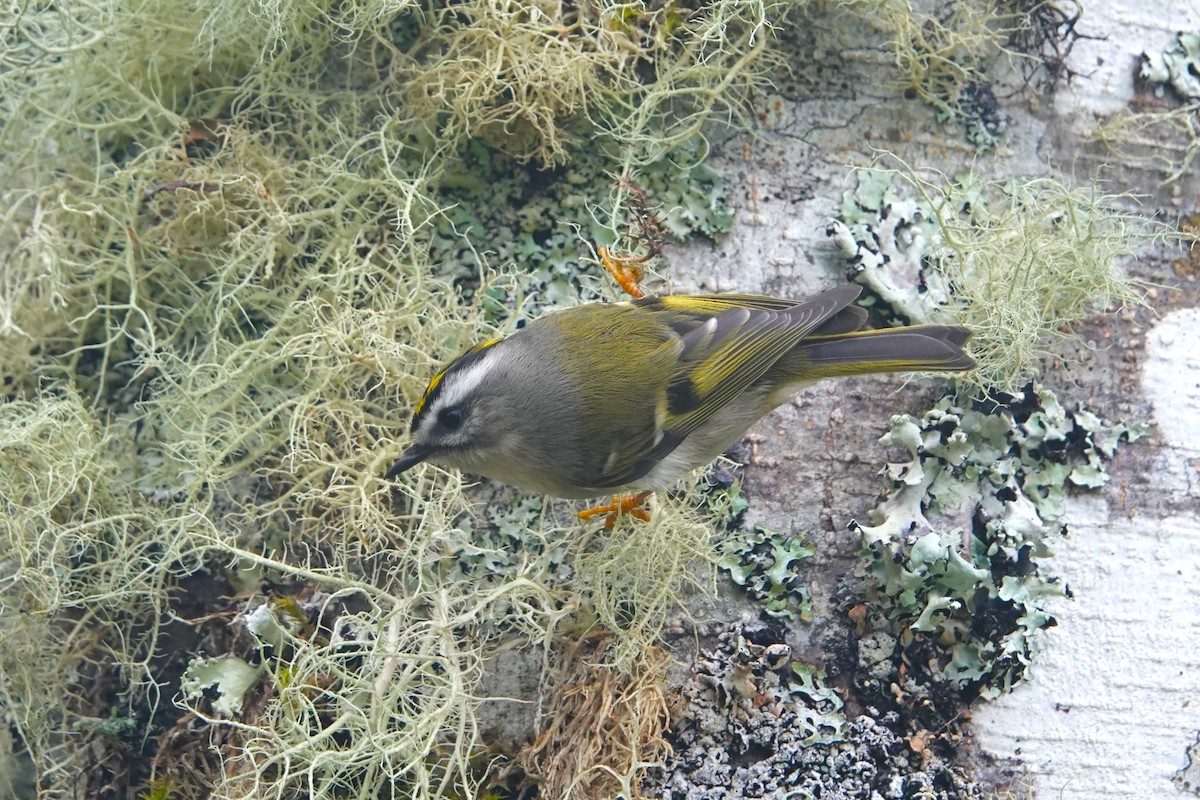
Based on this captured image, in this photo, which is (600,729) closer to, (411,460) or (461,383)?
(411,460)

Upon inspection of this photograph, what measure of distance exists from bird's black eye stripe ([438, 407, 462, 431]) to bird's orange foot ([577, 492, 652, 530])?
0.36m

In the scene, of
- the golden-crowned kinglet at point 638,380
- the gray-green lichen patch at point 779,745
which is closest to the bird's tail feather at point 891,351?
the golden-crowned kinglet at point 638,380

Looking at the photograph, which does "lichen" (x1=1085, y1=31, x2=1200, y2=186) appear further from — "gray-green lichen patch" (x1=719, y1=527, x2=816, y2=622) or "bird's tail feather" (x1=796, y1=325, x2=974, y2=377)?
"gray-green lichen patch" (x1=719, y1=527, x2=816, y2=622)

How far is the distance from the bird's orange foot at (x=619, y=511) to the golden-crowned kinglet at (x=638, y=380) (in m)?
0.05

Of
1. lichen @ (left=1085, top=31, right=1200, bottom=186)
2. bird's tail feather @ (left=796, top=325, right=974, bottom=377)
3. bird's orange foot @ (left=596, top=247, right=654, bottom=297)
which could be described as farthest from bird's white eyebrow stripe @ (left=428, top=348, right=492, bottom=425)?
lichen @ (left=1085, top=31, right=1200, bottom=186)

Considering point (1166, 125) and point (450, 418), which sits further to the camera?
point (1166, 125)

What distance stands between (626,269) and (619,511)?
568 mm

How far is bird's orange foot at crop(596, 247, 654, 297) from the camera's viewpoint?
247 cm

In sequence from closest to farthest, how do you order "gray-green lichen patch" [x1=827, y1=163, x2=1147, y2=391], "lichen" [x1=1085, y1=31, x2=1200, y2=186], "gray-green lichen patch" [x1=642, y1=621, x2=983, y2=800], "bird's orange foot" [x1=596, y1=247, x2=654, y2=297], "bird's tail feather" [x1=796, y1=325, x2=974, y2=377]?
"gray-green lichen patch" [x1=642, y1=621, x2=983, y2=800] → "bird's tail feather" [x1=796, y1=325, x2=974, y2=377] → "gray-green lichen patch" [x1=827, y1=163, x2=1147, y2=391] → "bird's orange foot" [x1=596, y1=247, x2=654, y2=297] → "lichen" [x1=1085, y1=31, x2=1200, y2=186]

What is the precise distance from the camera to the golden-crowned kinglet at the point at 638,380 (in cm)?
233

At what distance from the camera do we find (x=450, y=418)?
230cm

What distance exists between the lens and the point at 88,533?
242 cm

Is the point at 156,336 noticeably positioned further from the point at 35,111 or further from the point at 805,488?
the point at 805,488

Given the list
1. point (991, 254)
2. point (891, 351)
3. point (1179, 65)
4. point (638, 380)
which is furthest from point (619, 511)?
point (1179, 65)
